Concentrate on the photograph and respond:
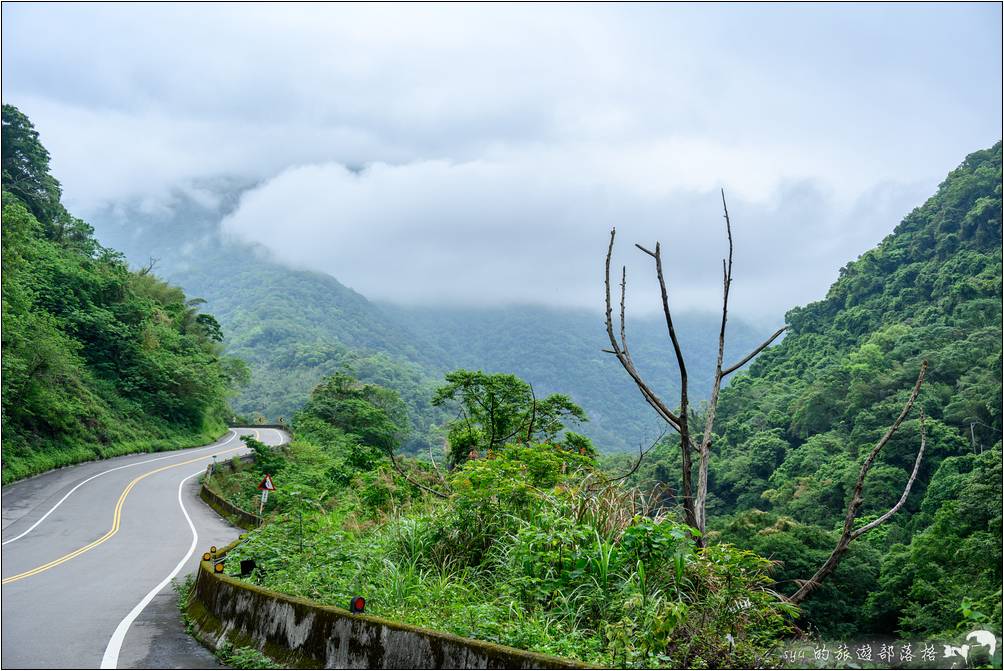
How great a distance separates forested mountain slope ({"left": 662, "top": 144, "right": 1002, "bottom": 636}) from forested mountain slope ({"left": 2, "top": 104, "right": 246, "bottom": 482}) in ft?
92.4

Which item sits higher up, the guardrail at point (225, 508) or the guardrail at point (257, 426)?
the guardrail at point (257, 426)

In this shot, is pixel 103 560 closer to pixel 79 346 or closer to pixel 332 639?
pixel 332 639

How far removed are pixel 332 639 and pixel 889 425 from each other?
2278 inches

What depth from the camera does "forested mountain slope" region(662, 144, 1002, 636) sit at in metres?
27.8

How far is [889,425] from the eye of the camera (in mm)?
55281

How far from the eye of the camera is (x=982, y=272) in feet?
238

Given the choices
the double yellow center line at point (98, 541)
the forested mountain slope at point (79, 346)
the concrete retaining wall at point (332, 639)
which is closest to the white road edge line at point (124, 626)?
the concrete retaining wall at point (332, 639)

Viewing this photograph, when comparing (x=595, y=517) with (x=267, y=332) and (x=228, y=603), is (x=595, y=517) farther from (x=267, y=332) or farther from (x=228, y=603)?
(x=267, y=332)

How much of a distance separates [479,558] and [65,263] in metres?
43.5

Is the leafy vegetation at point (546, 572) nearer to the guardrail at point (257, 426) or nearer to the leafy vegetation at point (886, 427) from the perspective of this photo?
the leafy vegetation at point (886, 427)

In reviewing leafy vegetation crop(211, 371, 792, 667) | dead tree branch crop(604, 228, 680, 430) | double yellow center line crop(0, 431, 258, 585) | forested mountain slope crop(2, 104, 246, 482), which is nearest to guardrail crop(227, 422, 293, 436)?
forested mountain slope crop(2, 104, 246, 482)

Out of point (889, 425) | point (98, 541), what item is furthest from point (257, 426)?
point (889, 425)

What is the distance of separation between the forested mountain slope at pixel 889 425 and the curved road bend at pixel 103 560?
8.28 metres

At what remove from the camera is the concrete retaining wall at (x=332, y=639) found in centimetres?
484
